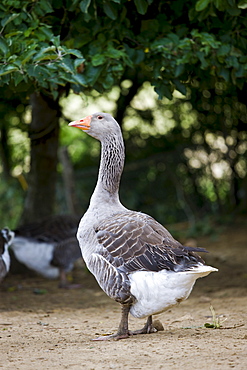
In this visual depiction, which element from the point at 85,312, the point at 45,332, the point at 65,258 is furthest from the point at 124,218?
the point at 65,258

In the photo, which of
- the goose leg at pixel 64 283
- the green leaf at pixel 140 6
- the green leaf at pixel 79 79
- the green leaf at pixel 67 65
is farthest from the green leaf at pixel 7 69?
the goose leg at pixel 64 283

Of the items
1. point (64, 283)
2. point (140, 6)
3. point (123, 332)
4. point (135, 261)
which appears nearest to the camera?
point (135, 261)

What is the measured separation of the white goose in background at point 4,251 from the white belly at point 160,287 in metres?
3.49

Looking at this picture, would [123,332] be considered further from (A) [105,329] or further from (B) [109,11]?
(B) [109,11]

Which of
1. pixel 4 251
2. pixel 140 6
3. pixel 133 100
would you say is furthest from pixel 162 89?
pixel 133 100

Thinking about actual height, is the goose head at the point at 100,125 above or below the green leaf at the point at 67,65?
below

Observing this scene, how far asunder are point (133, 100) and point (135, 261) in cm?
838

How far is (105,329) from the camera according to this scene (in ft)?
18.0

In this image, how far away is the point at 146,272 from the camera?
4598mm

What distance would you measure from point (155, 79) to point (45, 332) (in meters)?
→ 3.44

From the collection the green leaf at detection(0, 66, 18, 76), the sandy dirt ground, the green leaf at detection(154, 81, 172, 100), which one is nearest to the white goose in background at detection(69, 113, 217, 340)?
the sandy dirt ground

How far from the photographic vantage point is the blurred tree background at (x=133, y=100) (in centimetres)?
610

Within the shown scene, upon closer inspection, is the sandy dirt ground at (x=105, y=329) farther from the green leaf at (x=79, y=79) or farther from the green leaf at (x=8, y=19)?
the green leaf at (x=8, y=19)

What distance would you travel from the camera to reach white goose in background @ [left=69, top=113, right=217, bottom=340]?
449 centimetres
